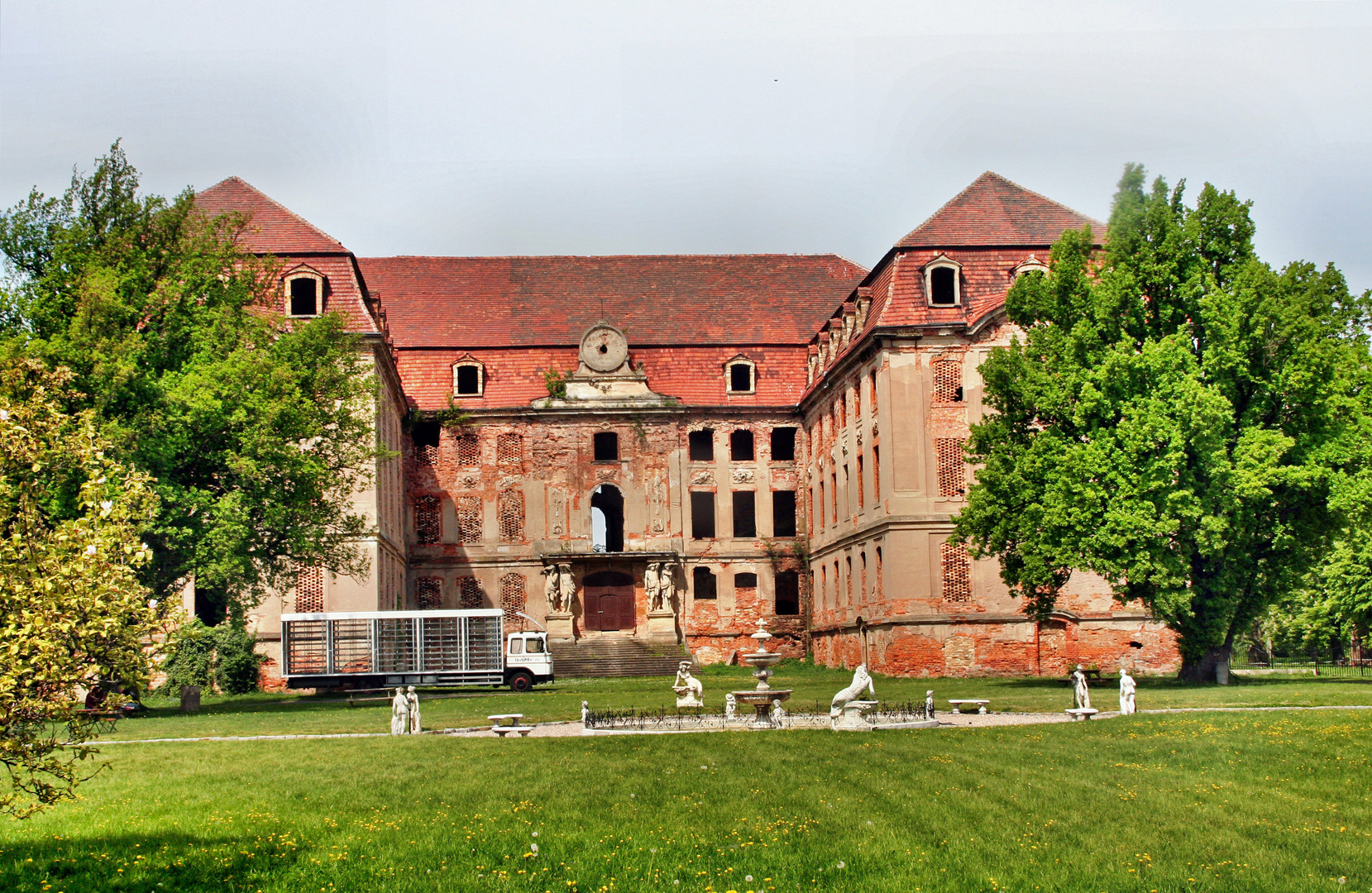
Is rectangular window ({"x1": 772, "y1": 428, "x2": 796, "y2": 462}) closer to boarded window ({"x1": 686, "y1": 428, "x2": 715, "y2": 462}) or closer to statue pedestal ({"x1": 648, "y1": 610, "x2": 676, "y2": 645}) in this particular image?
boarded window ({"x1": 686, "y1": 428, "x2": 715, "y2": 462})

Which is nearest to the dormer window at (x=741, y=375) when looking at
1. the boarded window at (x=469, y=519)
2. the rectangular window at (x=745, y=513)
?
the rectangular window at (x=745, y=513)

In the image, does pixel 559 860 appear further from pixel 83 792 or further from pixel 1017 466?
pixel 1017 466

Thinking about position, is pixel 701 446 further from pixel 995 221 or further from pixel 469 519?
pixel 995 221

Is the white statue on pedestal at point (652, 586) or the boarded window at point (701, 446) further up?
the boarded window at point (701, 446)

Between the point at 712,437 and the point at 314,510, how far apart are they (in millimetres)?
→ 22075

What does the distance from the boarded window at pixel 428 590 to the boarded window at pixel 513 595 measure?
8.12 ft

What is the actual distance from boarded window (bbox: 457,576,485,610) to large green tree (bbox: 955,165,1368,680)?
2494 centimetres

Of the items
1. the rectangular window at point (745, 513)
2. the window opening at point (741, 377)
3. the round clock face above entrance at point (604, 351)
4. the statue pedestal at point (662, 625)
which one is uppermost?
the round clock face above entrance at point (604, 351)

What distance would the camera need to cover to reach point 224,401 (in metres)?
31.0

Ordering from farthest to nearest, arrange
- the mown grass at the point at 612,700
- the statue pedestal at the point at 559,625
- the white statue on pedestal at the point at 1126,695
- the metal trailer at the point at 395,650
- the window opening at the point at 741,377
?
the window opening at the point at 741,377 → the statue pedestal at the point at 559,625 → the metal trailer at the point at 395,650 → the mown grass at the point at 612,700 → the white statue on pedestal at the point at 1126,695

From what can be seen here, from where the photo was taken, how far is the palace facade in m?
41.3

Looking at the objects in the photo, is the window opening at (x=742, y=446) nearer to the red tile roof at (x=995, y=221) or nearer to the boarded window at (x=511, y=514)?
the boarded window at (x=511, y=514)

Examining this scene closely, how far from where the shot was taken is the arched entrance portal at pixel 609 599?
51.8 meters

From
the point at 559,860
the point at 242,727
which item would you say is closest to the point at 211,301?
the point at 242,727
